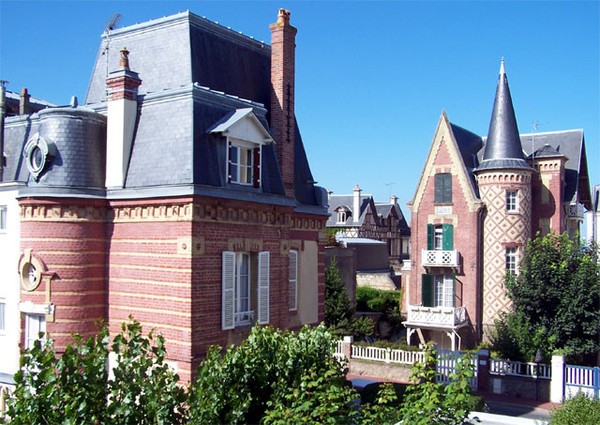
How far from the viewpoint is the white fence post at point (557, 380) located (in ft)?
76.7

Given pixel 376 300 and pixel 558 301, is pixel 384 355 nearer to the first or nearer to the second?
pixel 558 301

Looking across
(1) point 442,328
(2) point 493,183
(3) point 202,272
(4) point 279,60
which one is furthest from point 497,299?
(3) point 202,272

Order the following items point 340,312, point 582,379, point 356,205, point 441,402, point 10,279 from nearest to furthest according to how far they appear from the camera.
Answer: point 441,402
point 10,279
point 582,379
point 340,312
point 356,205

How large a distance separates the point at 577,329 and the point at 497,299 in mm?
6750

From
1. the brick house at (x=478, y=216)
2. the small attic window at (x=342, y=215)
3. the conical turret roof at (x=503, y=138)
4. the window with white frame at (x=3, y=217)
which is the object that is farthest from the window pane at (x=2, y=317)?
the small attic window at (x=342, y=215)

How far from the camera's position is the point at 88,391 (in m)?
8.28

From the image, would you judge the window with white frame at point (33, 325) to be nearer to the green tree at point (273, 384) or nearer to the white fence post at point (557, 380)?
the green tree at point (273, 384)

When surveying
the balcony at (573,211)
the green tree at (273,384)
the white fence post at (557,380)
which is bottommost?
the white fence post at (557,380)

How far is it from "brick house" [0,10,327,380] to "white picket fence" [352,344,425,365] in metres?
11.8

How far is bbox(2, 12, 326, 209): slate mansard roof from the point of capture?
48.0ft

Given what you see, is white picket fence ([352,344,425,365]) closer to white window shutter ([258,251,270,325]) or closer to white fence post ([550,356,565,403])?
white fence post ([550,356,565,403])

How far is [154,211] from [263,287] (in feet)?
12.4

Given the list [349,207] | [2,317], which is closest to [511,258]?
[2,317]

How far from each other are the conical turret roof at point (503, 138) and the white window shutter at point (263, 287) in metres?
20.9
